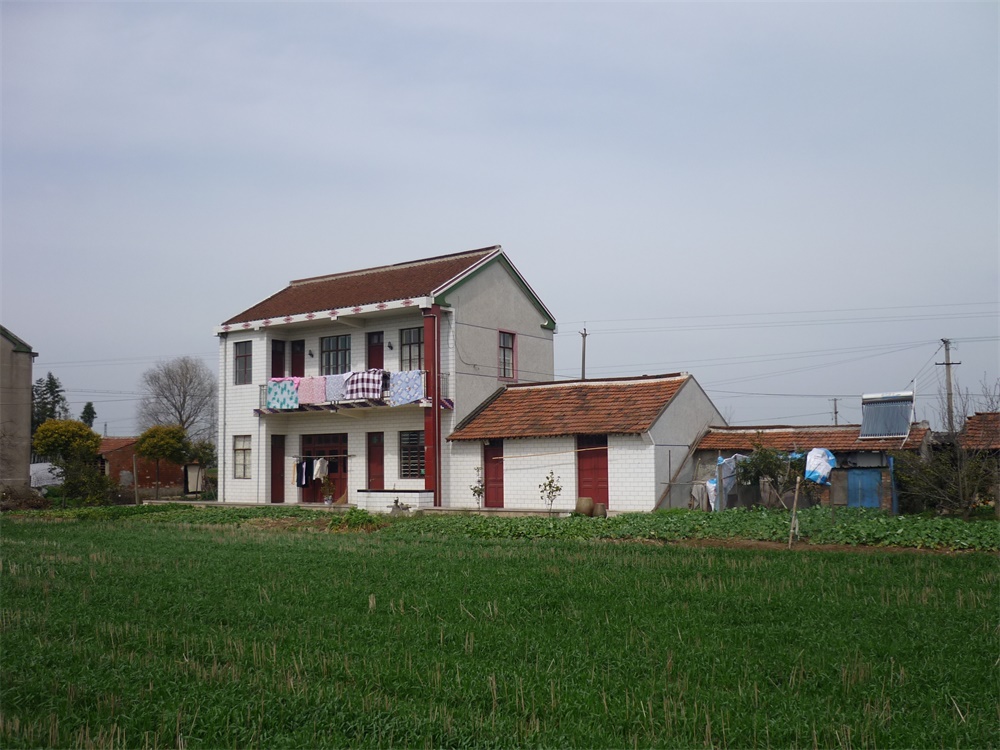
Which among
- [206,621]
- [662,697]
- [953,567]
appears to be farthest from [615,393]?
[662,697]

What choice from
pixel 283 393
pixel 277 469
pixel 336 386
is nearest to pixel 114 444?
pixel 277 469

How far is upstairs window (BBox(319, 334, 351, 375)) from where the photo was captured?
3325 cm

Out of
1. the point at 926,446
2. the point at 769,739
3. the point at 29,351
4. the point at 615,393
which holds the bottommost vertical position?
the point at 769,739

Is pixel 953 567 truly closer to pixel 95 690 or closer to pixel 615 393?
pixel 95 690

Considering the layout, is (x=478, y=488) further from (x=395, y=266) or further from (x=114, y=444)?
(x=114, y=444)

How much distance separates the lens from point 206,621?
1041cm

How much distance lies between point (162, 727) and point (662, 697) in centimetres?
374

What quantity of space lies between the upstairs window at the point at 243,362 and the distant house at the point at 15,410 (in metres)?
10.3

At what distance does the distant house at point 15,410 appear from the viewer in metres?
37.8

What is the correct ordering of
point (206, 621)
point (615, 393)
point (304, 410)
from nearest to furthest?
point (206, 621) < point (615, 393) < point (304, 410)

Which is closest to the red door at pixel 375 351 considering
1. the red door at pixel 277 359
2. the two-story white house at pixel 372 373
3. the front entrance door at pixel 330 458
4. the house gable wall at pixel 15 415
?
the two-story white house at pixel 372 373

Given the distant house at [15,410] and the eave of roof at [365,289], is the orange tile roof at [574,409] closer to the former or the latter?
the eave of roof at [365,289]

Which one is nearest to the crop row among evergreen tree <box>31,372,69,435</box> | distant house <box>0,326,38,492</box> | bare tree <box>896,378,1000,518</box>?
bare tree <box>896,378,1000,518</box>

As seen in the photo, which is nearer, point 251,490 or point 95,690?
point 95,690
